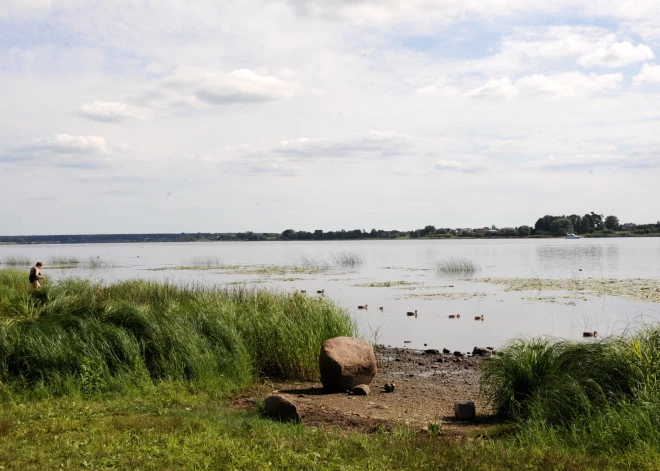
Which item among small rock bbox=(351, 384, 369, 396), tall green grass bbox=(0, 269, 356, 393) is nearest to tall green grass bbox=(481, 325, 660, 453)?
small rock bbox=(351, 384, 369, 396)

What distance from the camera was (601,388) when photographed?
9.06 meters

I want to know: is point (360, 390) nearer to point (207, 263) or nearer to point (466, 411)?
point (466, 411)

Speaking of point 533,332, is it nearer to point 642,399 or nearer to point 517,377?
point 517,377

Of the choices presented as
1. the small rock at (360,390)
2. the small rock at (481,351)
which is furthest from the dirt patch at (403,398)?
the small rock at (481,351)

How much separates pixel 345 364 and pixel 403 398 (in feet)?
5.00

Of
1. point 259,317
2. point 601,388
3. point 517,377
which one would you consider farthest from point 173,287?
point 601,388

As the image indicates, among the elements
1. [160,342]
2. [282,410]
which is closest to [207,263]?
[160,342]

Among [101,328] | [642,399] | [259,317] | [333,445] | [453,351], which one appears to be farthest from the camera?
[453,351]

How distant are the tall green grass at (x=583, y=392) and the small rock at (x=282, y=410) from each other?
11.0ft

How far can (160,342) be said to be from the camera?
520 inches

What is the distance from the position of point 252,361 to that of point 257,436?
5647mm

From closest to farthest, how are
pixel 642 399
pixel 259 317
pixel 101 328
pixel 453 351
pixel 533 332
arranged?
pixel 642 399
pixel 101 328
pixel 259 317
pixel 453 351
pixel 533 332

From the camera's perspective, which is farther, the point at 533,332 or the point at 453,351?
the point at 533,332

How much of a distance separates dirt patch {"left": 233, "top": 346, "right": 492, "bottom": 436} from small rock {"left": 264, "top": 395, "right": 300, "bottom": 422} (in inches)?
10.1
